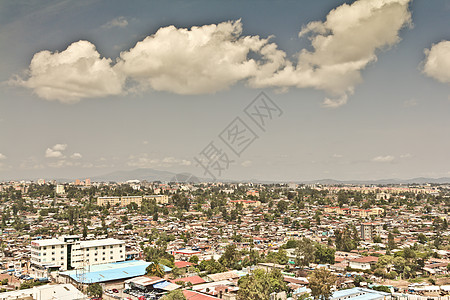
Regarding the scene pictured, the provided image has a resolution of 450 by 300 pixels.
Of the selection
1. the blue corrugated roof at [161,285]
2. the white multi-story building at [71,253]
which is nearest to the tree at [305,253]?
the blue corrugated roof at [161,285]

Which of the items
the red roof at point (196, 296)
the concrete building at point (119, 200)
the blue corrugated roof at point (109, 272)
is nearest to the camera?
the red roof at point (196, 296)

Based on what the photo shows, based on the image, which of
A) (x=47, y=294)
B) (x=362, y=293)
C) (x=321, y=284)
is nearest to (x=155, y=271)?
(x=47, y=294)

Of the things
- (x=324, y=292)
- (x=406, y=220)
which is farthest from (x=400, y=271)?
(x=406, y=220)

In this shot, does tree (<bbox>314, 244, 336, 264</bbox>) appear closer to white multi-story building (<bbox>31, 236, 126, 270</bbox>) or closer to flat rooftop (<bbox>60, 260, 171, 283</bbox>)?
flat rooftop (<bbox>60, 260, 171, 283</bbox>)

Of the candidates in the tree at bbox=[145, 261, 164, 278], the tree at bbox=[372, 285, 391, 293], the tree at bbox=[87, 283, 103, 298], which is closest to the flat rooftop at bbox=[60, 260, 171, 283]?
the tree at bbox=[145, 261, 164, 278]

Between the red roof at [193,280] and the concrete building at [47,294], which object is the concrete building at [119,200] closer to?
the red roof at [193,280]

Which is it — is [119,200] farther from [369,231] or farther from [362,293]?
[362,293]
